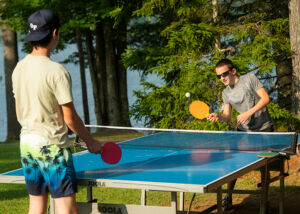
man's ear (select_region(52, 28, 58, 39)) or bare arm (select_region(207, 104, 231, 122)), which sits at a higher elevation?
man's ear (select_region(52, 28, 58, 39))

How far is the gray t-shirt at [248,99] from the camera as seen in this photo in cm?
676

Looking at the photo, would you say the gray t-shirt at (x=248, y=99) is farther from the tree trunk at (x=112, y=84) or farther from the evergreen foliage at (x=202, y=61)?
the tree trunk at (x=112, y=84)

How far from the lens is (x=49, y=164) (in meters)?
3.99

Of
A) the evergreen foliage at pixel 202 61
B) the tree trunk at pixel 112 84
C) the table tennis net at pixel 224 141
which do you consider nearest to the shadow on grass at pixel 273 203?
the table tennis net at pixel 224 141

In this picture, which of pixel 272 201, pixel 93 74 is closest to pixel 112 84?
pixel 93 74

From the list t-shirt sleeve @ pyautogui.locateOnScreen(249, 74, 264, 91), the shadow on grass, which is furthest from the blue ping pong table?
the shadow on grass

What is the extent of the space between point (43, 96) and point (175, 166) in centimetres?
154

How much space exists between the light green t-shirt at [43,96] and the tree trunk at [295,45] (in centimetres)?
843

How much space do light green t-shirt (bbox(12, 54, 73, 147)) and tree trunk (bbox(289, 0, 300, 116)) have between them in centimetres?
843

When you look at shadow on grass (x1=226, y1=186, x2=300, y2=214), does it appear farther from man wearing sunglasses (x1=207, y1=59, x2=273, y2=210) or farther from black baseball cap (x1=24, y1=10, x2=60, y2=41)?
black baseball cap (x1=24, y1=10, x2=60, y2=41)

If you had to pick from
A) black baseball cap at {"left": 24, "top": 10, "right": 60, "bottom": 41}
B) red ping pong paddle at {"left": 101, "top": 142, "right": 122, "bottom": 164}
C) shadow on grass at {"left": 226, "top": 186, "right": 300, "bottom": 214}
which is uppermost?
black baseball cap at {"left": 24, "top": 10, "right": 60, "bottom": 41}

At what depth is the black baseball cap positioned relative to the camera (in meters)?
4.01

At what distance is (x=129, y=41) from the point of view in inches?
991

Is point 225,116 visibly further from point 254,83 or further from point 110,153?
point 110,153
